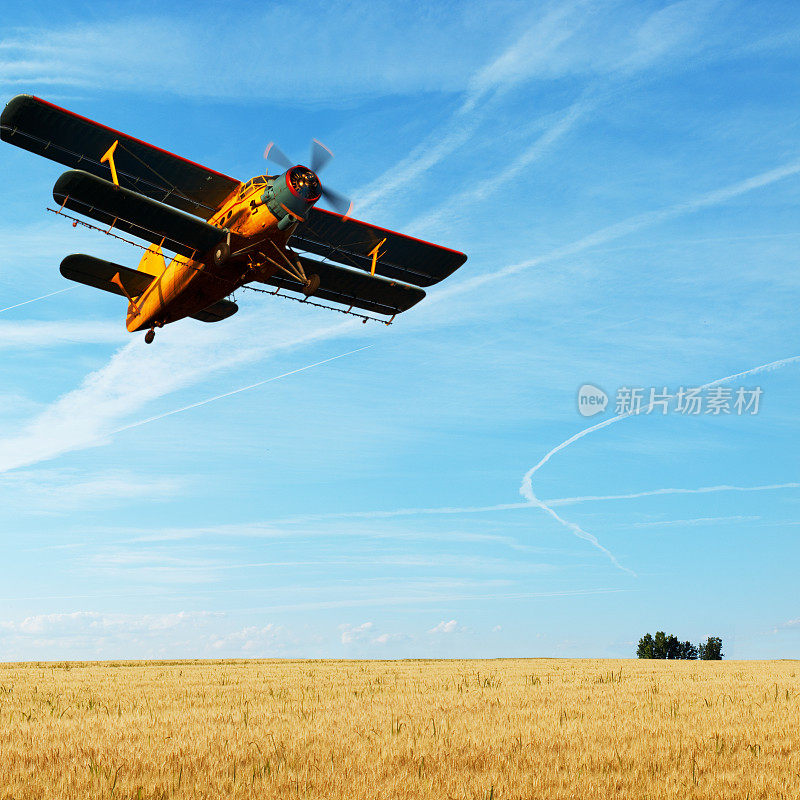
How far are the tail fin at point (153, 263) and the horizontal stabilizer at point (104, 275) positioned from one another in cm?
41

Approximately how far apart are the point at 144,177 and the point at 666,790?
103ft

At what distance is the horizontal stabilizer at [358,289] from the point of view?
32.8m

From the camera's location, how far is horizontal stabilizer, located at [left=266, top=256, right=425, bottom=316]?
32.8 metres

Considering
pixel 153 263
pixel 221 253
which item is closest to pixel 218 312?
pixel 153 263

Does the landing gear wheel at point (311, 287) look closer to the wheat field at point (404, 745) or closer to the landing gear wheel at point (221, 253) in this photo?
the landing gear wheel at point (221, 253)

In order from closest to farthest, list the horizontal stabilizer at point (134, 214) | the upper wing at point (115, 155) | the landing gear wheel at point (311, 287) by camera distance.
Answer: the horizontal stabilizer at point (134, 214) < the landing gear wheel at point (311, 287) < the upper wing at point (115, 155)

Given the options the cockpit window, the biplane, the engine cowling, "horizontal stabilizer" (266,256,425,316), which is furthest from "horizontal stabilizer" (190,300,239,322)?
the engine cowling

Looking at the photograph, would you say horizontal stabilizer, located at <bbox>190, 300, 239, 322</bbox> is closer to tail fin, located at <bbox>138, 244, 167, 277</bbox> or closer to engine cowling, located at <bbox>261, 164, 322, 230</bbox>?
tail fin, located at <bbox>138, 244, 167, 277</bbox>

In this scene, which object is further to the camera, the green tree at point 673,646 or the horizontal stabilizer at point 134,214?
the green tree at point 673,646

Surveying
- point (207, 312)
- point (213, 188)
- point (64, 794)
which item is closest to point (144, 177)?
point (213, 188)

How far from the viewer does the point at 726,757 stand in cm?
991

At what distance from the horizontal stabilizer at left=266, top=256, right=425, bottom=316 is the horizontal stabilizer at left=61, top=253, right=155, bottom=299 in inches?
282

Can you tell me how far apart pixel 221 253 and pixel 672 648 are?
8985 centimetres

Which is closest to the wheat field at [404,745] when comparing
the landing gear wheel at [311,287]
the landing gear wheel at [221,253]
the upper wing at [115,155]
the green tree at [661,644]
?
the landing gear wheel at [311,287]
